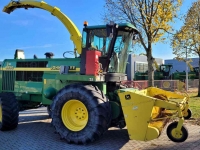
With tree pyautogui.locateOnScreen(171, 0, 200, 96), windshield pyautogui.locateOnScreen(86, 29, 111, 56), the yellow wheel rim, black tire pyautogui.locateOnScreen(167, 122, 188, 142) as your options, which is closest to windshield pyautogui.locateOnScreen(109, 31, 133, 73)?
windshield pyautogui.locateOnScreen(86, 29, 111, 56)

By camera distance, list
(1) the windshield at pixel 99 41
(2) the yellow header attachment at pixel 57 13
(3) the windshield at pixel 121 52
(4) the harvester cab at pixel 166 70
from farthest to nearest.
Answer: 1. (4) the harvester cab at pixel 166 70
2. (2) the yellow header attachment at pixel 57 13
3. (3) the windshield at pixel 121 52
4. (1) the windshield at pixel 99 41

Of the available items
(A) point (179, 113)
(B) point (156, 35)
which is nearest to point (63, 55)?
(A) point (179, 113)

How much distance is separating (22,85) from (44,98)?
136 centimetres

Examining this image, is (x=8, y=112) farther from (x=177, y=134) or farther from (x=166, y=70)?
(x=166, y=70)

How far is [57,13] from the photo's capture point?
388 inches

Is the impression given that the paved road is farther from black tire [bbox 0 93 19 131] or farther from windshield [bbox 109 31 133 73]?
windshield [bbox 109 31 133 73]

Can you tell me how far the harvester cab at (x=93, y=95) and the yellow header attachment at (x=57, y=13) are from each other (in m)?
0.10

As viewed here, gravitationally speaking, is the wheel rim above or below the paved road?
above

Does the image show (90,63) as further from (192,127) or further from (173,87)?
(173,87)

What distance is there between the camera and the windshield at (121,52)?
290 inches

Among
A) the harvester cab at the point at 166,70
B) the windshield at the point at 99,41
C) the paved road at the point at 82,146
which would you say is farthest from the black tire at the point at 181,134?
the harvester cab at the point at 166,70

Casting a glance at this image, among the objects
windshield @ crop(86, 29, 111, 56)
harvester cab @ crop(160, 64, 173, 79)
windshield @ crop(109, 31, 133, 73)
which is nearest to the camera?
windshield @ crop(86, 29, 111, 56)

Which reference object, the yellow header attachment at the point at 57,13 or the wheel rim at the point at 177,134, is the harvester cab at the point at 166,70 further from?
the wheel rim at the point at 177,134

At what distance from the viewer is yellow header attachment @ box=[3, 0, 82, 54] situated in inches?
368
